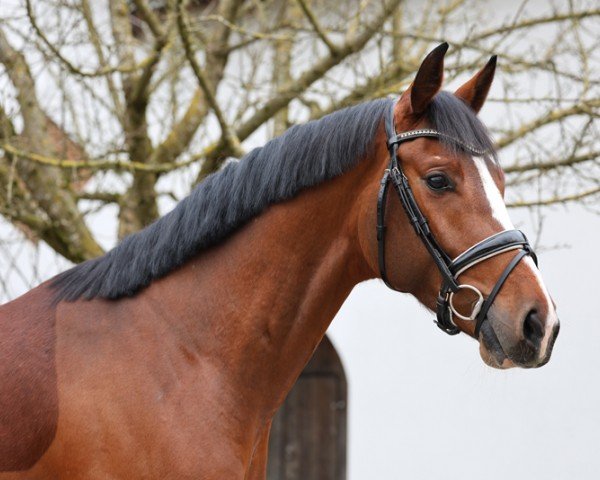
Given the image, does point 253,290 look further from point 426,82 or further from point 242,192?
point 426,82

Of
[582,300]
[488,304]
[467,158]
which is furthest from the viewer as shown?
[582,300]

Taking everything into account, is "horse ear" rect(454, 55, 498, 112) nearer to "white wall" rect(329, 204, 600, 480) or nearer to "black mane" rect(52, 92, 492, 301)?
"black mane" rect(52, 92, 492, 301)

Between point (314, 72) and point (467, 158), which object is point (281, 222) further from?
point (314, 72)

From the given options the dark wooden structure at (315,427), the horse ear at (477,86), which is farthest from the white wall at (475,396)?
the horse ear at (477,86)

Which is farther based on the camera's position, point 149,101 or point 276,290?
point 149,101

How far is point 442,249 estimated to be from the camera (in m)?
2.78

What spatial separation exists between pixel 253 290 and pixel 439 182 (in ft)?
2.29

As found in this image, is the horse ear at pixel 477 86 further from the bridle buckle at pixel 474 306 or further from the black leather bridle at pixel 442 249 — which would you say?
the bridle buckle at pixel 474 306

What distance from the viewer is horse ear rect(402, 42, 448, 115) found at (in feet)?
9.32

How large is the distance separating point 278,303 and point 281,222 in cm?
27

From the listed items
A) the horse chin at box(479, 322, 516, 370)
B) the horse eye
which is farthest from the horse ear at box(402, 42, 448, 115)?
the horse chin at box(479, 322, 516, 370)

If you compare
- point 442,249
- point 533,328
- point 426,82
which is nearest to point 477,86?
point 426,82

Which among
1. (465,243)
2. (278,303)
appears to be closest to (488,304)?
(465,243)

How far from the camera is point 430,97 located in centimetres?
292
